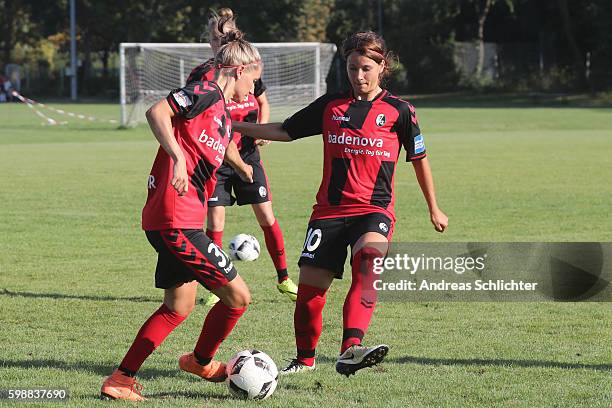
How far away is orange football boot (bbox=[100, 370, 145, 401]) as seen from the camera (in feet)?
16.9

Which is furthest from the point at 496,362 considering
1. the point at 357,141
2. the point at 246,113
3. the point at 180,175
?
the point at 246,113

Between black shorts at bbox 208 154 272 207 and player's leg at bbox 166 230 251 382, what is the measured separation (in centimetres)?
306

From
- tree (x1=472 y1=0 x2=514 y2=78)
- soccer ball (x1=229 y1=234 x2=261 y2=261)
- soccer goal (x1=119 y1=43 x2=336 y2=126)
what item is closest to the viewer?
soccer ball (x1=229 y1=234 x2=261 y2=261)

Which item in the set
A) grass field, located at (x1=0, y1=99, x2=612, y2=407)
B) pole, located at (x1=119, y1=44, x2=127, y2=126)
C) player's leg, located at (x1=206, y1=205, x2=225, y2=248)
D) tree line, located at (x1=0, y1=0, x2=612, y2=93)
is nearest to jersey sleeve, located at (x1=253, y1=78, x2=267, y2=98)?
player's leg, located at (x1=206, y1=205, x2=225, y2=248)

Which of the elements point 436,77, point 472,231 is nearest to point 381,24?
point 436,77

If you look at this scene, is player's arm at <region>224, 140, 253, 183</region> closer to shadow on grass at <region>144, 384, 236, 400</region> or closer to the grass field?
the grass field

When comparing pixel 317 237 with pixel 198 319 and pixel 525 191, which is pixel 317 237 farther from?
pixel 525 191

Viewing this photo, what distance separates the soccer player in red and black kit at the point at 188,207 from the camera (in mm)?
5133

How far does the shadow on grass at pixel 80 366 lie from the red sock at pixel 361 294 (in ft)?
3.41

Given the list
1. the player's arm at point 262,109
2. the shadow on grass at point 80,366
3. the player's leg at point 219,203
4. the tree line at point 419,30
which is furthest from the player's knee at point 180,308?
the tree line at point 419,30

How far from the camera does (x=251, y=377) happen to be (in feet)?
17.3

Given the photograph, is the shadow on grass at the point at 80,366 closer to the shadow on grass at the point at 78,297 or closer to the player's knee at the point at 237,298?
the player's knee at the point at 237,298

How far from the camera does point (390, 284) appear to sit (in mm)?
8047

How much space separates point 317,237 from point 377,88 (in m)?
0.92
